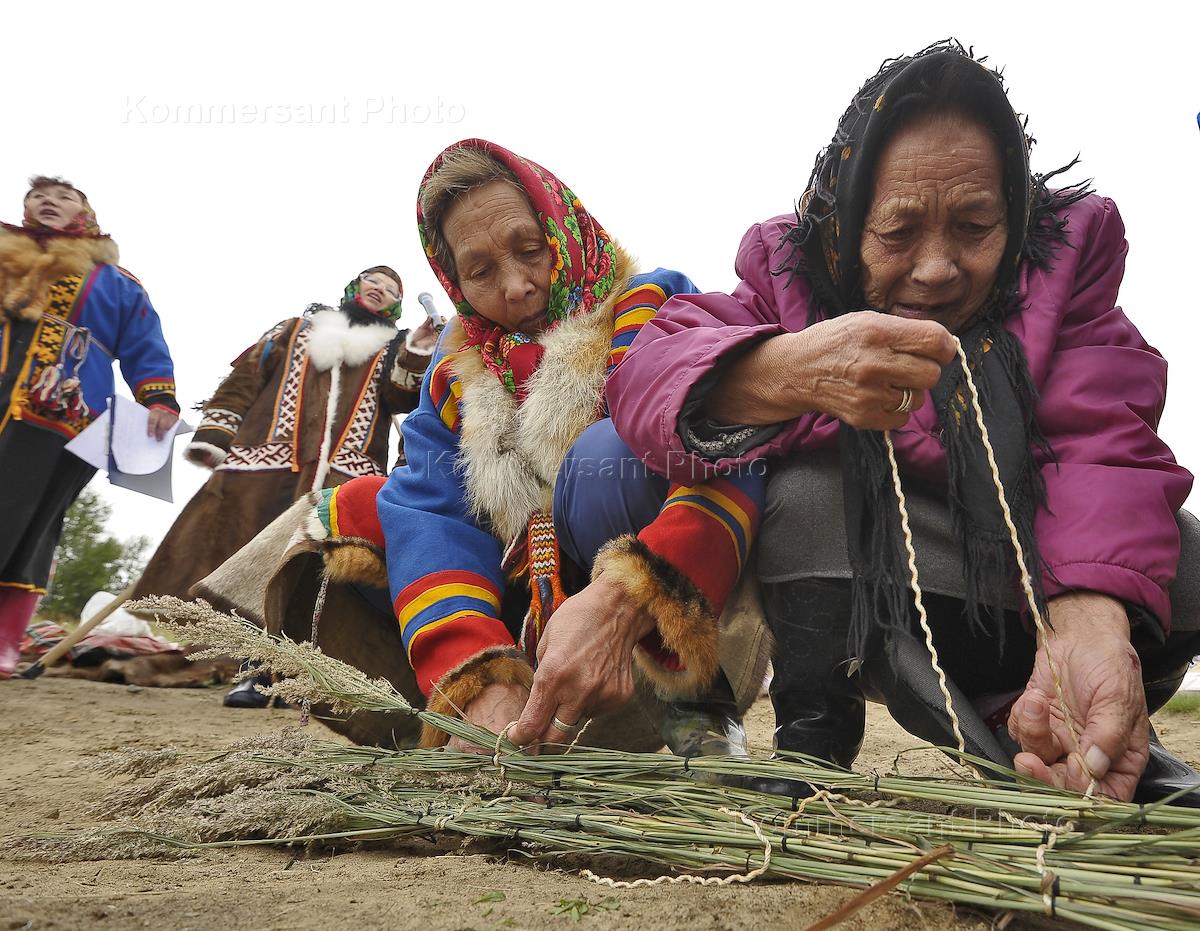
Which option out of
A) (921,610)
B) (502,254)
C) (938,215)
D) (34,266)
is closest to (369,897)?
(921,610)

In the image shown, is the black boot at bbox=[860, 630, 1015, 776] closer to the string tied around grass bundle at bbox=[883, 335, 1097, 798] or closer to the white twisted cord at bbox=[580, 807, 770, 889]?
the string tied around grass bundle at bbox=[883, 335, 1097, 798]

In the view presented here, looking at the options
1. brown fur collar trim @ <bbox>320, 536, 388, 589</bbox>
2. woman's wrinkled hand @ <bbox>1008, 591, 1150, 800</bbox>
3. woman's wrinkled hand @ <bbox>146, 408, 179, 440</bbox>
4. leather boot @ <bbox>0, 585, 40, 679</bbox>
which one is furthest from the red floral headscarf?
leather boot @ <bbox>0, 585, 40, 679</bbox>

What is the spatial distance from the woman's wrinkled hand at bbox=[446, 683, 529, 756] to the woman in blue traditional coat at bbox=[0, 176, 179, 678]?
3374 millimetres

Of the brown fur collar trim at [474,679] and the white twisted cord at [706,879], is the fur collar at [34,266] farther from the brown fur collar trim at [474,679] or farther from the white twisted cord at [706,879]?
the white twisted cord at [706,879]

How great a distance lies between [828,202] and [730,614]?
0.73m

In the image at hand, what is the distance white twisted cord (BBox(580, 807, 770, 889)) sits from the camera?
1.09 m

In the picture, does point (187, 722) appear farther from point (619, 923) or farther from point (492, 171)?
point (619, 923)

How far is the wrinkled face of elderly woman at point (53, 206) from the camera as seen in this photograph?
480 cm

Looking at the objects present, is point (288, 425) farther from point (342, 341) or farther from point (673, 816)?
point (673, 816)

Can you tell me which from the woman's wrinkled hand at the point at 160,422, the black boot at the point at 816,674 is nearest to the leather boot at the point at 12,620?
the woman's wrinkled hand at the point at 160,422

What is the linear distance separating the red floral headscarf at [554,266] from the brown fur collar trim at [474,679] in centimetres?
65

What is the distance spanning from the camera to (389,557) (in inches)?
81.8

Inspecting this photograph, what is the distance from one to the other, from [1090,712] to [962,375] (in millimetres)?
560

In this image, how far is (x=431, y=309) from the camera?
5055 mm
